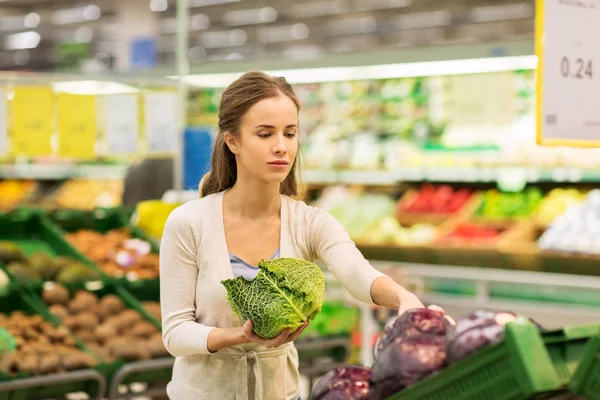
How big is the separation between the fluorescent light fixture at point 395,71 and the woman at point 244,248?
3.93 m

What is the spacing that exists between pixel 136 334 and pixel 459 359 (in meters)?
3.00

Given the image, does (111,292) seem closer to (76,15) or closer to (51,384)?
(51,384)

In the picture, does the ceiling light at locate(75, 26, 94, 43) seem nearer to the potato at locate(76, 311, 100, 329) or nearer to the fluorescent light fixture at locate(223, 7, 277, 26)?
the fluorescent light fixture at locate(223, 7, 277, 26)

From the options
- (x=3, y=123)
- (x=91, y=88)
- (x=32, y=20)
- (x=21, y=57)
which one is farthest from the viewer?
(x=21, y=57)

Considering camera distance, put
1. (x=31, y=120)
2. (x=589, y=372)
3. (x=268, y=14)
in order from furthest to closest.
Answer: (x=268, y=14) → (x=31, y=120) → (x=589, y=372)

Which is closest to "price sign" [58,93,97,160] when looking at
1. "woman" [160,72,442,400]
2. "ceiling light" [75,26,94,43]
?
"woman" [160,72,442,400]

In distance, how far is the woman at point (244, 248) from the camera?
2.15 m

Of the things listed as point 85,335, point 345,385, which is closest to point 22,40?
point 85,335

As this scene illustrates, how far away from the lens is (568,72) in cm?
281

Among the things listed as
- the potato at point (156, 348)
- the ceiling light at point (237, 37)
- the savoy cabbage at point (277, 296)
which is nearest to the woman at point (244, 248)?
the savoy cabbage at point (277, 296)

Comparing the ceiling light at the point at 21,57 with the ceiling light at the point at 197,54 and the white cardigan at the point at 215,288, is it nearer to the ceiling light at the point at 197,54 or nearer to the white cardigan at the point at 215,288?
the ceiling light at the point at 197,54

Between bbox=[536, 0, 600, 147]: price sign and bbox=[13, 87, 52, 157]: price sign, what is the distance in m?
3.34

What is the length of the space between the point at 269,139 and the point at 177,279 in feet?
1.35

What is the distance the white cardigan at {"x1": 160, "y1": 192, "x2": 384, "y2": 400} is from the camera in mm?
2162
